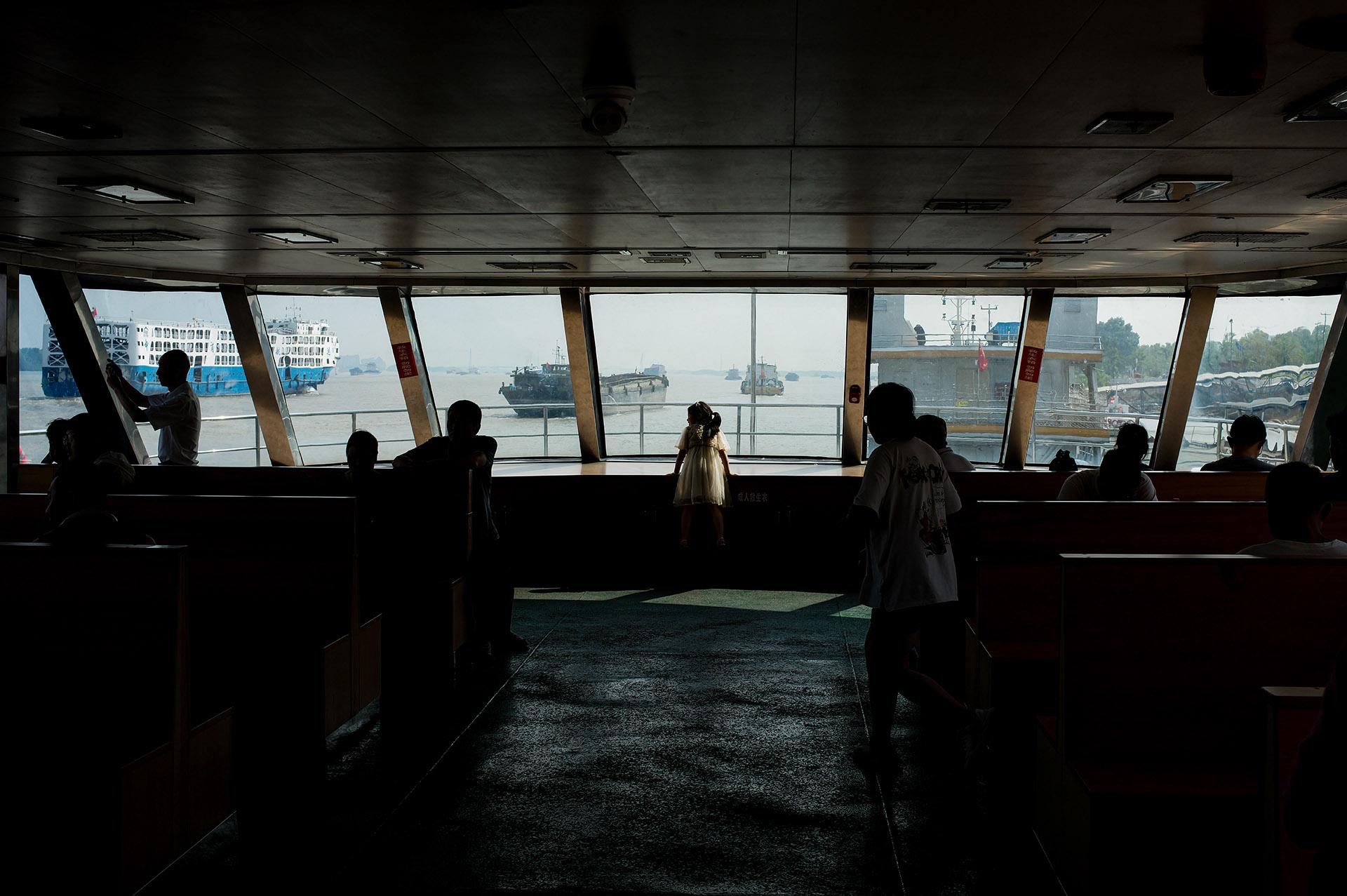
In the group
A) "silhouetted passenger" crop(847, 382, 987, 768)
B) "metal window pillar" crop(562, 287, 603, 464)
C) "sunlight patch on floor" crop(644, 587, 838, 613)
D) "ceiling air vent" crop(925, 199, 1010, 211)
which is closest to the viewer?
"silhouetted passenger" crop(847, 382, 987, 768)

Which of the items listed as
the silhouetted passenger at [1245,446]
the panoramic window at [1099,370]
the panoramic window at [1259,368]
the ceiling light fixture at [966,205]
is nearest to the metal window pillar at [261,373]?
the ceiling light fixture at [966,205]

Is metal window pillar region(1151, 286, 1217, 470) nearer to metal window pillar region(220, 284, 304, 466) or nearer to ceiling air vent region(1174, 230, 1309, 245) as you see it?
ceiling air vent region(1174, 230, 1309, 245)

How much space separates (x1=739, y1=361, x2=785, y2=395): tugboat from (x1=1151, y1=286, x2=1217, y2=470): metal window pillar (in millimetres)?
3917

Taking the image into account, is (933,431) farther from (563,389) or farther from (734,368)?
(563,389)

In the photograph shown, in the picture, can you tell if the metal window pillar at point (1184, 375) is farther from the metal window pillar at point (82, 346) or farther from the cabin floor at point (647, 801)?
the metal window pillar at point (82, 346)

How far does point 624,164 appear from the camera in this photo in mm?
4379

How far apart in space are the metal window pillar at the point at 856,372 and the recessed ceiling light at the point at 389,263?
4222 mm

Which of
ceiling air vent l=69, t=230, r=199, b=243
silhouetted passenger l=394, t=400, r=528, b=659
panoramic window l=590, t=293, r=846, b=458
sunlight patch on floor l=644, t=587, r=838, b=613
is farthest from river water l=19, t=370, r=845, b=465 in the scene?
silhouetted passenger l=394, t=400, r=528, b=659

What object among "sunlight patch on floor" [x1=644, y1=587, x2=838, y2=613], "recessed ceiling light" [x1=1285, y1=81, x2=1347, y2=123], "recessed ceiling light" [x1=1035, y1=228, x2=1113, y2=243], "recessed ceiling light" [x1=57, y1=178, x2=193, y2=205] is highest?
"recessed ceiling light" [x1=1035, y1=228, x2=1113, y2=243]

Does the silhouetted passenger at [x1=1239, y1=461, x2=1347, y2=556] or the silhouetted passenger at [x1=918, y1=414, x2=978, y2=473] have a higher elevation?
the silhouetted passenger at [x1=918, y1=414, x2=978, y2=473]

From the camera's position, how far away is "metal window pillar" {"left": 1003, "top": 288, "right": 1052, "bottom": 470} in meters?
9.59

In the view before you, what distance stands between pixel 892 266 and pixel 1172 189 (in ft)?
12.1

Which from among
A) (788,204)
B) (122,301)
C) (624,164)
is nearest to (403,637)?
(624,164)

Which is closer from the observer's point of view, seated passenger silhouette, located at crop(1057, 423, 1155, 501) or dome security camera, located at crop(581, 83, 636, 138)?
dome security camera, located at crop(581, 83, 636, 138)
